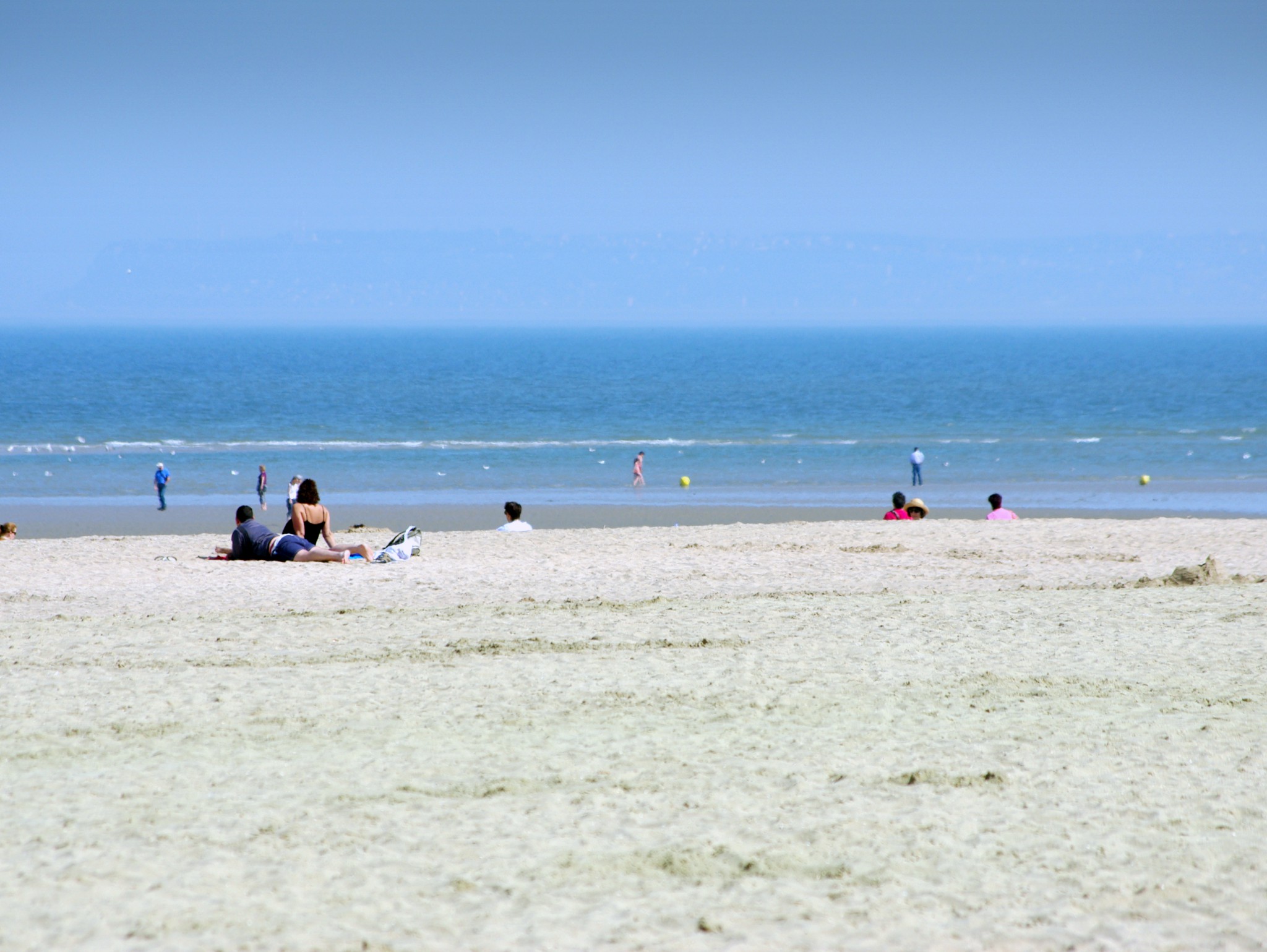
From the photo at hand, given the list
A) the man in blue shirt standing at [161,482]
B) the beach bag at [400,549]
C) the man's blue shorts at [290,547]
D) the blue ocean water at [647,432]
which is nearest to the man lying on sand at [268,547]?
the man's blue shorts at [290,547]

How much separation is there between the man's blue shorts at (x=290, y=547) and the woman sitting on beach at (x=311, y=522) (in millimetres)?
169

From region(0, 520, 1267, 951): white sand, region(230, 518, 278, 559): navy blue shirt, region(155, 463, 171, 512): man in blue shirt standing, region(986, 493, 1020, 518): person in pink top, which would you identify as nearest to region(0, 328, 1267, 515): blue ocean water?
region(155, 463, 171, 512): man in blue shirt standing

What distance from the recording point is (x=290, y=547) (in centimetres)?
1488

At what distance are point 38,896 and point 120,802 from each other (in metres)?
1.18

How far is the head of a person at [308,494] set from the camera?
1479 cm

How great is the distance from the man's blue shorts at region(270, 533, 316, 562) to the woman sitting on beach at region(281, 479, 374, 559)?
0.17m

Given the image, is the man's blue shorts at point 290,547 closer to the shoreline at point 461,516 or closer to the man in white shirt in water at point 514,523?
the man in white shirt in water at point 514,523

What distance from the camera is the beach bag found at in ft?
49.0

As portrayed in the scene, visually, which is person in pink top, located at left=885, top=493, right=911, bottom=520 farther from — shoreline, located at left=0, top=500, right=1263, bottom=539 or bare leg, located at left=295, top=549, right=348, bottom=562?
bare leg, located at left=295, top=549, right=348, bottom=562

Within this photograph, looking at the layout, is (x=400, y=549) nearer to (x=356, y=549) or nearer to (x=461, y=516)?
(x=356, y=549)

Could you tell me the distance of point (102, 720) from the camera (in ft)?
25.5

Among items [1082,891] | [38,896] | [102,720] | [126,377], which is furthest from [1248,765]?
[126,377]

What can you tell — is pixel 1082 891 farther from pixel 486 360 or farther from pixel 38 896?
pixel 486 360

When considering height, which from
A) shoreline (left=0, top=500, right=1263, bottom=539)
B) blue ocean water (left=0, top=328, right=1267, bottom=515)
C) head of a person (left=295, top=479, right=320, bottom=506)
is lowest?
shoreline (left=0, top=500, right=1263, bottom=539)
